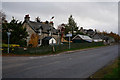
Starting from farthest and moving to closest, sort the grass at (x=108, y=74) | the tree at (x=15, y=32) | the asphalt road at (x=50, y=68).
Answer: the tree at (x=15, y=32)
the asphalt road at (x=50, y=68)
the grass at (x=108, y=74)

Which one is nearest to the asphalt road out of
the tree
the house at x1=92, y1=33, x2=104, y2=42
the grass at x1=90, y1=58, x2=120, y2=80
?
the grass at x1=90, y1=58, x2=120, y2=80

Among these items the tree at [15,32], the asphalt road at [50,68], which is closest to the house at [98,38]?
the tree at [15,32]

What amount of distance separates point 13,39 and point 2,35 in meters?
2.73

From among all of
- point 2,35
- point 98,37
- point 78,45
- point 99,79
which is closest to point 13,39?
point 2,35

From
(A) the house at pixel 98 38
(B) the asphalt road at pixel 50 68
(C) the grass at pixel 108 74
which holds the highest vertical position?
(A) the house at pixel 98 38

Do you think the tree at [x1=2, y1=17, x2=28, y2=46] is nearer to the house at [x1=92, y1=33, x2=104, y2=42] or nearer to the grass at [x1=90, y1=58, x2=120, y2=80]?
the grass at [x1=90, y1=58, x2=120, y2=80]

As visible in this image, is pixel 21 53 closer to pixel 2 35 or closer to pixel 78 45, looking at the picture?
pixel 2 35

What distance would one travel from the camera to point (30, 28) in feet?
122

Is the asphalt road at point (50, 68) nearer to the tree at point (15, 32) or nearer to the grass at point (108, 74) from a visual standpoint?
the grass at point (108, 74)

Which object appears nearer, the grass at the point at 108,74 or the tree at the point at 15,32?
the grass at the point at 108,74

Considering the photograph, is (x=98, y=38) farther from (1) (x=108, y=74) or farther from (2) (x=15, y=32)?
(1) (x=108, y=74)

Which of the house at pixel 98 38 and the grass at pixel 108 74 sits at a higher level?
the house at pixel 98 38

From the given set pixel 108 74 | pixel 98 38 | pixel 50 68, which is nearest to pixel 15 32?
pixel 50 68

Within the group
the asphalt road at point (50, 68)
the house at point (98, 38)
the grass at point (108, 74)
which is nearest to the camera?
the grass at point (108, 74)
